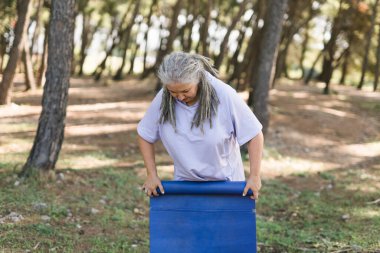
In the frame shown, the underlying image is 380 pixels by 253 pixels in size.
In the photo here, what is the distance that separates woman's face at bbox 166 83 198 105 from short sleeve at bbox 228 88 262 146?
0.27m

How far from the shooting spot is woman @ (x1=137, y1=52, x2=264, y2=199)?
3.84m

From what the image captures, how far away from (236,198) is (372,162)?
32.8 ft

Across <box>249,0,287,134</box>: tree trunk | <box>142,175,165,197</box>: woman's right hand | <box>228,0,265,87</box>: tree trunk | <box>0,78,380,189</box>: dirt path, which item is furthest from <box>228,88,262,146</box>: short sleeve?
<box>228,0,265,87</box>: tree trunk

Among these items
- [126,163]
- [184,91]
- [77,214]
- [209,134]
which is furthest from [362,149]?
[184,91]

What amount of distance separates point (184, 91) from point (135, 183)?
5699 mm

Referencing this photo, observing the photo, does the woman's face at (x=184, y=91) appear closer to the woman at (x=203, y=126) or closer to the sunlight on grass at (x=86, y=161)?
the woman at (x=203, y=126)

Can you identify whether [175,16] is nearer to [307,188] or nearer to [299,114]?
[299,114]

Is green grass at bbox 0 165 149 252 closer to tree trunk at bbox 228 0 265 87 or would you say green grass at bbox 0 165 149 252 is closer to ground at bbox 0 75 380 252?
ground at bbox 0 75 380 252

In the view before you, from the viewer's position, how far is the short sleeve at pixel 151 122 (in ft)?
13.2

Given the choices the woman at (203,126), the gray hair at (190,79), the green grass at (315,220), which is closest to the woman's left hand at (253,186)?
the woman at (203,126)

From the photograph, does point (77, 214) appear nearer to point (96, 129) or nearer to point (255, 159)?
point (255, 159)

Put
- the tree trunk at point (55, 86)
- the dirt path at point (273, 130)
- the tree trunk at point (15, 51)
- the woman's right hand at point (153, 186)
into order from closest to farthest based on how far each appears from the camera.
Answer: the woman's right hand at point (153, 186) → the tree trunk at point (55, 86) → the dirt path at point (273, 130) → the tree trunk at point (15, 51)

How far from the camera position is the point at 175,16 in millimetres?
20141

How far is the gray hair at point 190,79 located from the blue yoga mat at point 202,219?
0.50 metres
